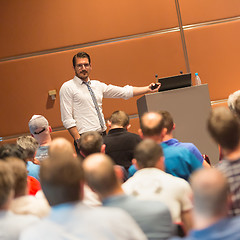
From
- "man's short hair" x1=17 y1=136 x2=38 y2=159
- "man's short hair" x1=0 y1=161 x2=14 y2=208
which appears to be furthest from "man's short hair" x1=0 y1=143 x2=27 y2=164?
"man's short hair" x1=0 y1=161 x2=14 y2=208

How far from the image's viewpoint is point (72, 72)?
5355mm

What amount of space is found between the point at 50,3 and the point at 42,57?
27.1 inches

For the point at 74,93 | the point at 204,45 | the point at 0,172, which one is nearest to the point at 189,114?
the point at 74,93

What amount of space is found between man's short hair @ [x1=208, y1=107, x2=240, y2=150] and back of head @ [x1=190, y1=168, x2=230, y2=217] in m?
0.57

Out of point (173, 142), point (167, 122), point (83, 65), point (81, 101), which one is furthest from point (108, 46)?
point (173, 142)

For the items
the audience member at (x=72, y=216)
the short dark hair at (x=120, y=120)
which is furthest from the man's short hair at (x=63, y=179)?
the short dark hair at (x=120, y=120)

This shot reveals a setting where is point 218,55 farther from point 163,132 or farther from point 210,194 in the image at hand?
point 210,194

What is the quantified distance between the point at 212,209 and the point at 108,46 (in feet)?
13.9

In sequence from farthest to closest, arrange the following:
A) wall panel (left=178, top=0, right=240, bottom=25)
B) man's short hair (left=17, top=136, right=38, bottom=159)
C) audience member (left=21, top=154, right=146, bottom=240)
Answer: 1. wall panel (left=178, top=0, right=240, bottom=25)
2. man's short hair (left=17, top=136, right=38, bottom=159)
3. audience member (left=21, top=154, right=146, bottom=240)

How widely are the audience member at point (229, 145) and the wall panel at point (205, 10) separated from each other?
11.5ft

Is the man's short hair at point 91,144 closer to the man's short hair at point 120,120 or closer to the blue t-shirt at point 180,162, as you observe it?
the blue t-shirt at point 180,162

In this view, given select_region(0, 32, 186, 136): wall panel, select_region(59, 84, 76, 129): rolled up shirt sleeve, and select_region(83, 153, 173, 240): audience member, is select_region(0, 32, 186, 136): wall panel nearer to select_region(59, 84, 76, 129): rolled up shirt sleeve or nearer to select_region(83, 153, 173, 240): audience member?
select_region(59, 84, 76, 129): rolled up shirt sleeve

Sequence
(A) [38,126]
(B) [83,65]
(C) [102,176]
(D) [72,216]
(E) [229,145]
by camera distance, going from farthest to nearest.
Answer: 1. (B) [83,65]
2. (A) [38,126]
3. (E) [229,145]
4. (C) [102,176]
5. (D) [72,216]

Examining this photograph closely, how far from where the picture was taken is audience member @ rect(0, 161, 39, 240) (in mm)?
1714
